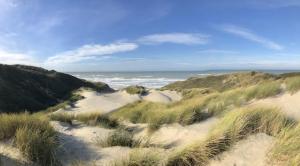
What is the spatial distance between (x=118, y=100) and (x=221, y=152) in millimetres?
23854

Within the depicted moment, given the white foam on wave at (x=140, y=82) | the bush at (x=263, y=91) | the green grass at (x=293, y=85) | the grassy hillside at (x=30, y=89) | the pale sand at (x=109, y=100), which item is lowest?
the white foam on wave at (x=140, y=82)

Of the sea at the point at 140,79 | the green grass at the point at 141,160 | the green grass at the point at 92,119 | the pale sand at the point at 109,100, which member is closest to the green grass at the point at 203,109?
the green grass at the point at 92,119

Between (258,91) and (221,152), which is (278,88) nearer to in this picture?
(258,91)

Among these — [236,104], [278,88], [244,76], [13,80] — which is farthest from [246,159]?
[244,76]

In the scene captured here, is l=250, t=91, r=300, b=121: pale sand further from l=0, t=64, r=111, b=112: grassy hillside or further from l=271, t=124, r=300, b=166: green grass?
l=0, t=64, r=111, b=112: grassy hillside

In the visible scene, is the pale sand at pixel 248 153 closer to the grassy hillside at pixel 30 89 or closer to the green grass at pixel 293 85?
the green grass at pixel 293 85

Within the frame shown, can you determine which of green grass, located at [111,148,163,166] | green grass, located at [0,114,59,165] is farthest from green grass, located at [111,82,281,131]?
green grass, located at [111,148,163,166]

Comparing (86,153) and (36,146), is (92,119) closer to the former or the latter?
(86,153)

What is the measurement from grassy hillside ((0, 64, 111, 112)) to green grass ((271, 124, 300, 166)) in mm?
19685

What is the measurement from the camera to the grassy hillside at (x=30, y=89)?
24031 millimetres

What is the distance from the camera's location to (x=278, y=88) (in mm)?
12805

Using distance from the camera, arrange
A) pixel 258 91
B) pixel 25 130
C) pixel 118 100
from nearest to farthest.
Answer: pixel 25 130 → pixel 258 91 → pixel 118 100

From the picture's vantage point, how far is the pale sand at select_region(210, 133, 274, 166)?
17.7 feet

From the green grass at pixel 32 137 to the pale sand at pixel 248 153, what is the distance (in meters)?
2.81
